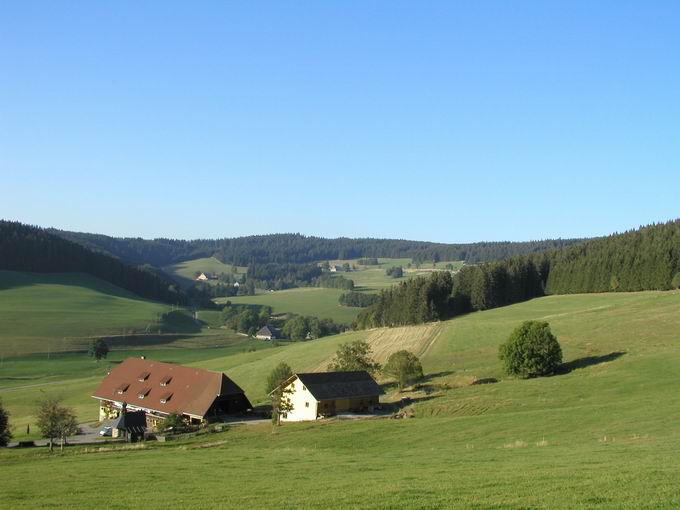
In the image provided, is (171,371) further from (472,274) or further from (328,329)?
(328,329)

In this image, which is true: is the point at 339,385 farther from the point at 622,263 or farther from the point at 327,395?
the point at 622,263

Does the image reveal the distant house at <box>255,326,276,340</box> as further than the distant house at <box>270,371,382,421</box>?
Yes

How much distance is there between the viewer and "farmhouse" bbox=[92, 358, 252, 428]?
65.8m

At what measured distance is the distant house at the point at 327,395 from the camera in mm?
61875

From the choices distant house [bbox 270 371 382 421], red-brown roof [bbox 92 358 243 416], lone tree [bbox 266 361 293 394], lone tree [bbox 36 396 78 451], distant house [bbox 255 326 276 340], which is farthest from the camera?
distant house [bbox 255 326 276 340]

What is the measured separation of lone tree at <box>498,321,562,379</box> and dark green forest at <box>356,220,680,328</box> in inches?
2071

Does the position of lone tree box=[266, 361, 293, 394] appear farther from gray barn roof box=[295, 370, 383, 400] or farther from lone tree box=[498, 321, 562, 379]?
lone tree box=[498, 321, 562, 379]

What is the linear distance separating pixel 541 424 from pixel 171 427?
3562cm

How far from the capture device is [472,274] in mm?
130125

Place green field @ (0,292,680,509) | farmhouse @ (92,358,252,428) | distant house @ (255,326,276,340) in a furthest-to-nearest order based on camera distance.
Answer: distant house @ (255,326,276,340), farmhouse @ (92,358,252,428), green field @ (0,292,680,509)

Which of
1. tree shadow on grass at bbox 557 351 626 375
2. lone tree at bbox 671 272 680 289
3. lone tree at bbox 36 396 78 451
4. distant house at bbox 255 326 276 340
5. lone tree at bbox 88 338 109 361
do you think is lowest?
distant house at bbox 255 326 276 340

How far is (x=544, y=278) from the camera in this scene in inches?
5541

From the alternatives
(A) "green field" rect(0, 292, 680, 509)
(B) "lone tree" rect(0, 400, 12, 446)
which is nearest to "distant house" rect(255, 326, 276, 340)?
(A) "green field" rect(0, 292, 680, 509)

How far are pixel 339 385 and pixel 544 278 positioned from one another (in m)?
88.4
